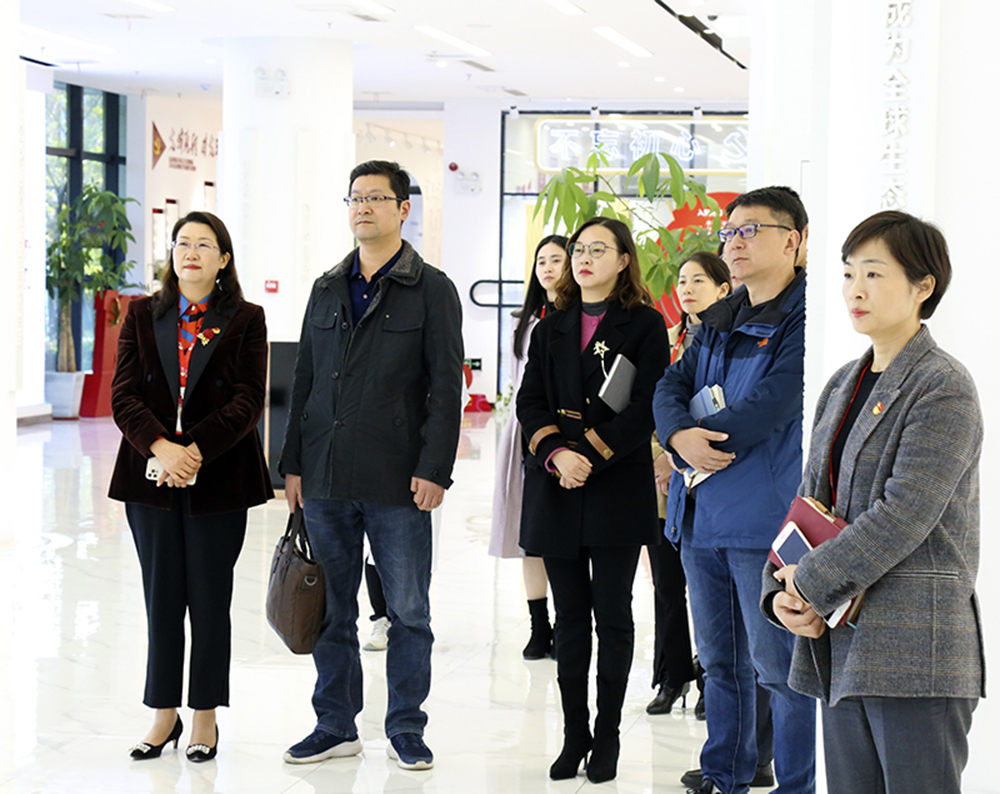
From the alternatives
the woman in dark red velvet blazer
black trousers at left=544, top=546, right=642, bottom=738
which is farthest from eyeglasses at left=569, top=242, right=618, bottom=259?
the woman in dark red velvet blazer

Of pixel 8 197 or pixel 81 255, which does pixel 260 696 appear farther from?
pixel 81 255

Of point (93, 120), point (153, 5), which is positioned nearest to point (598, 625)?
point (153, 5)

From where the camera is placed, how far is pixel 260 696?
475 cm

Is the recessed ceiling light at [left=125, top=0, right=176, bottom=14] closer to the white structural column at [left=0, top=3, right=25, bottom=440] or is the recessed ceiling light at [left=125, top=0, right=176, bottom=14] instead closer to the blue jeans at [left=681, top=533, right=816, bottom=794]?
the white structural column at [left=0, top=3, right=25, bottom=440]

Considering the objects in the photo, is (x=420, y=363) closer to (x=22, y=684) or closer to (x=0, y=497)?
(x=22, y=684)

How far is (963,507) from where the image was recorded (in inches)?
88.8

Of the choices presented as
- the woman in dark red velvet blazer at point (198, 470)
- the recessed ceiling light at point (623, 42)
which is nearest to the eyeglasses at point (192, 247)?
the woman in dark red velvet blazer at point (198, 470)

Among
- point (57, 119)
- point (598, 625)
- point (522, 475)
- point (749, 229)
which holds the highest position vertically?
point (57, 119)

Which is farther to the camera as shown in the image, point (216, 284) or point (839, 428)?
point (216, 284)

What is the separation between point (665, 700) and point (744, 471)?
155 centimetres

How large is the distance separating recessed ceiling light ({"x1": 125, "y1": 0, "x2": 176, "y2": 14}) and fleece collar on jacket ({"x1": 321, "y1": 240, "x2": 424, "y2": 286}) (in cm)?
802

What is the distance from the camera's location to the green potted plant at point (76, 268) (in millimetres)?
15688

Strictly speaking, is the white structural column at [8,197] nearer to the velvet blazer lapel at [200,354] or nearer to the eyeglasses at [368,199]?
the velvet blazer lapel at [200,354]

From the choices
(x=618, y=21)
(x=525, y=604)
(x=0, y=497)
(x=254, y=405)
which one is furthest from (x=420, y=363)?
(x=618, y=21)
